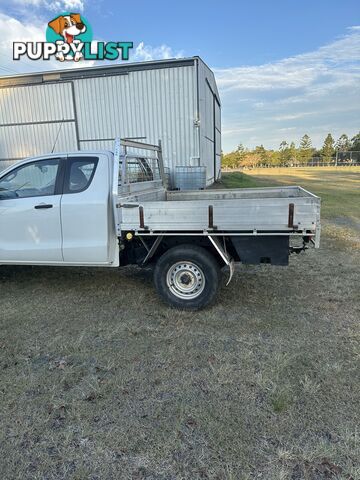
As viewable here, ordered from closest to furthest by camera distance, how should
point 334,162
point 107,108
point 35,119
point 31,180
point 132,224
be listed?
point 132,224 → point 31,180 → point 107,108 → point 35,119 → point 334,162

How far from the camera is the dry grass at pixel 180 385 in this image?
228cm

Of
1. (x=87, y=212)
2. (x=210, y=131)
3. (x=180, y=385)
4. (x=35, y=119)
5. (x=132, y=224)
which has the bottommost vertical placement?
(x=180, y=385)

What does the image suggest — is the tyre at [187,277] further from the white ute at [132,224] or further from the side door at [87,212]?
the side door at [87,212]

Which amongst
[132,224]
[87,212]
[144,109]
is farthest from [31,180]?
[144,109]

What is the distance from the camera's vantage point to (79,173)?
4602 mm

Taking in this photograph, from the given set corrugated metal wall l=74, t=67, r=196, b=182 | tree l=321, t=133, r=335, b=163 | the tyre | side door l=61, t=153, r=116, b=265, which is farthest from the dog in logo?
tree l=321, t=133, r=335, b=163

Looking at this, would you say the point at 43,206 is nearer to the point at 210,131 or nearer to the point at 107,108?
the point at 107,108

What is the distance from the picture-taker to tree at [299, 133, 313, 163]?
9819 centimetres

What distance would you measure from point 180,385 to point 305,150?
108 meters

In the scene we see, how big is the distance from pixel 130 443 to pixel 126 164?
129 inches

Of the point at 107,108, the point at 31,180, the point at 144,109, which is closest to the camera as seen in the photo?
the point at 31,180

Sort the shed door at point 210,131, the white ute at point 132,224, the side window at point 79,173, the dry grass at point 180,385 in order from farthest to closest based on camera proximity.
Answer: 1. the shed door at point 210,131
2. the side window at point 79,173
3. the white ute at point 132,224
4. the dry grass at point 180,385

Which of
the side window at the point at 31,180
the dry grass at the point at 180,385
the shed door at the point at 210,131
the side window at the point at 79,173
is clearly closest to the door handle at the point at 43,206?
the side window at the point at 31,180

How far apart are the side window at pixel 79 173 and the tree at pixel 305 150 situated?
9908 centimetres
